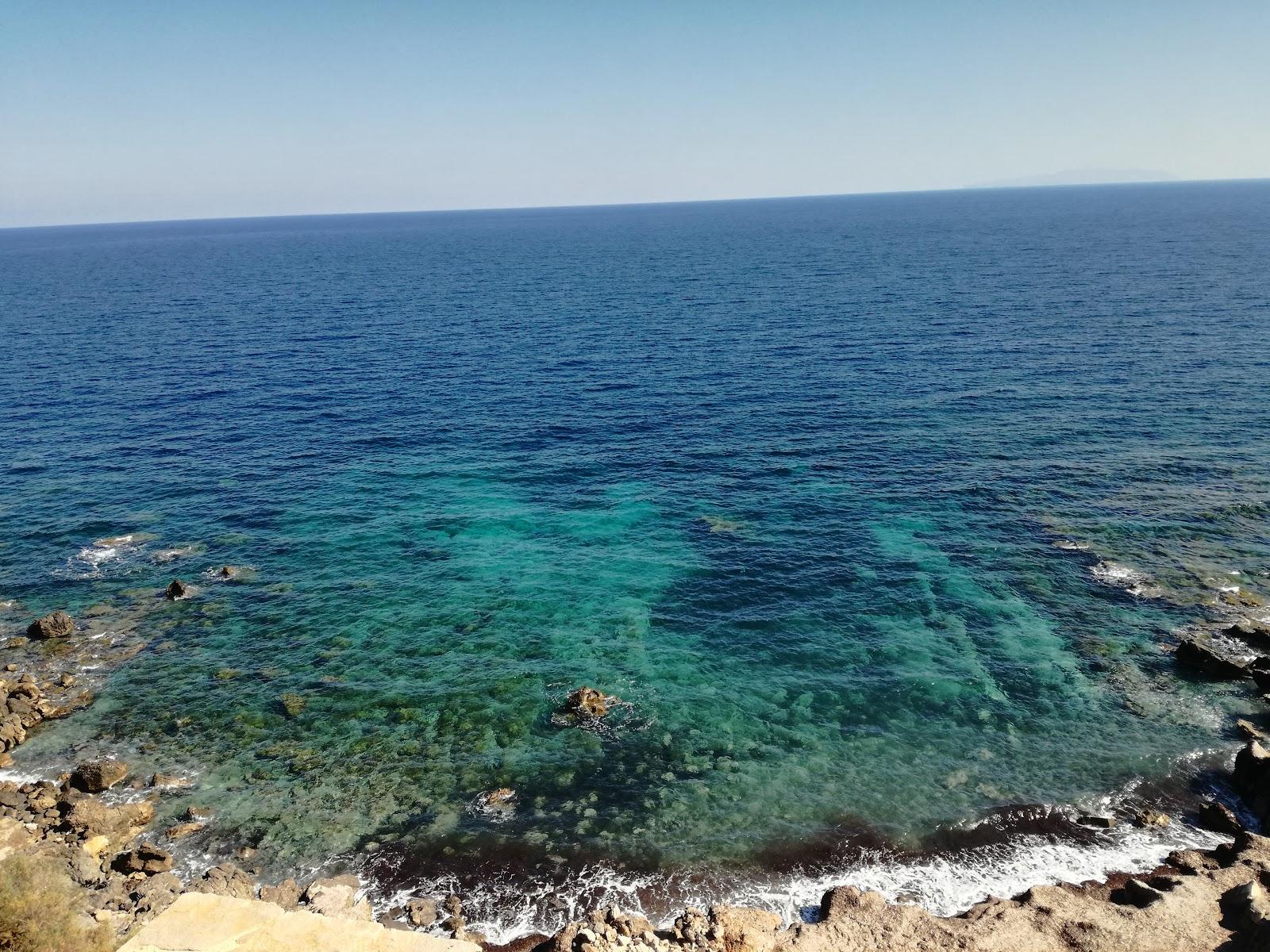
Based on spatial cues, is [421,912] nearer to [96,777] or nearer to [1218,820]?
[96,777]

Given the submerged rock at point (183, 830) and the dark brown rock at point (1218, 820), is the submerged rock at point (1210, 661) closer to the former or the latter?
the dark brown rock at point (1218, 820)

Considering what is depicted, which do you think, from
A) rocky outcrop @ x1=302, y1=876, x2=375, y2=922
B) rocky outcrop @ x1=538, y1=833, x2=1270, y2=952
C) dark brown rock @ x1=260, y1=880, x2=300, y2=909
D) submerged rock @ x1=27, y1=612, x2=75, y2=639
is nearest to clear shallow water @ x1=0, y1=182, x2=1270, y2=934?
rocky outcrop @ x1=302, y1=876, x2=375, y2=922

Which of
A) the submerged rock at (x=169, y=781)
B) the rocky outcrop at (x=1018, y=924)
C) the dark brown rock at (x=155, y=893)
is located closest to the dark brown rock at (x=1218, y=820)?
the rocky outcrop at (x=1018, y=924)

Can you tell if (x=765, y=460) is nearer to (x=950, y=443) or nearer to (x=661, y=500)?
(x=661, y=500)

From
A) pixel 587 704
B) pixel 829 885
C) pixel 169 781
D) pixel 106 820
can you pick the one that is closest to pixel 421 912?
pixel 587 704

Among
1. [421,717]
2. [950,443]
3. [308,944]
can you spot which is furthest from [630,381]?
[308,944]

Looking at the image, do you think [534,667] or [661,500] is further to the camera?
[661,500]

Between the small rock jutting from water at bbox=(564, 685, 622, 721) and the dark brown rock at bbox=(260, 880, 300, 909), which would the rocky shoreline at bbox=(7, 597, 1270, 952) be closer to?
the dark brown rock at bbox=(260, 880, 300, 909)

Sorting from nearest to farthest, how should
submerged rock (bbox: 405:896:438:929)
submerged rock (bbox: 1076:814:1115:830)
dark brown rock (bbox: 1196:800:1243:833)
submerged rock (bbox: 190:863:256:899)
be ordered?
submerged rock (bbox: 405:896:438:929) < submerged rock (bbox: 190:863:256:899) < dark brown rock (bbox: 1196:800:1243:833) < submerged rock (bbox: 1076:814:1115:830)
